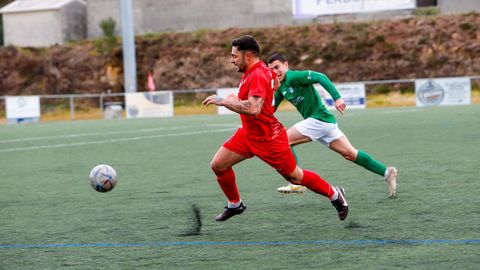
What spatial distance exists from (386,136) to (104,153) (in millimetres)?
5768

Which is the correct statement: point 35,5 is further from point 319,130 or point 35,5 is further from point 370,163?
point 370,163

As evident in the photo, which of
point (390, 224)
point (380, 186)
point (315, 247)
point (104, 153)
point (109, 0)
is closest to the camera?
point (315, 247)

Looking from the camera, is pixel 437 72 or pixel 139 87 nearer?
pixel 437 72

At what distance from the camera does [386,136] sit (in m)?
17.8

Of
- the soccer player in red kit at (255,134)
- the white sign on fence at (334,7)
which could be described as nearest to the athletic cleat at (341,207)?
the soccer player in red kit at (255,134)

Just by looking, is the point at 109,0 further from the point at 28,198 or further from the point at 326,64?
the point at 28,198

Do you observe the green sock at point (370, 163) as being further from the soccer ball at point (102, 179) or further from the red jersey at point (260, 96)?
the soccer ball at point (102, 179)

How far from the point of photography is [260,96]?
6602 mm

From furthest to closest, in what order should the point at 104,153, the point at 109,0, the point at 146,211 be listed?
1. the point at 109,0
2. the point at 104,153
3. the point at 146,211

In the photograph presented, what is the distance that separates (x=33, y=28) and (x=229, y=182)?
55225 mm

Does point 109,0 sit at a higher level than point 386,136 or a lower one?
higher

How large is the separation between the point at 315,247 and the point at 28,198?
464 centimetres

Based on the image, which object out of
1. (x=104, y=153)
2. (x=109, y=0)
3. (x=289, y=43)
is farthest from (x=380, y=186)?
(x=109, y=0)

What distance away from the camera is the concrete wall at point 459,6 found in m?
52.2
